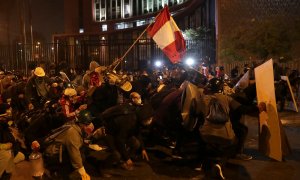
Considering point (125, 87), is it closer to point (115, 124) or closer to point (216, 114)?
point (115, 124)

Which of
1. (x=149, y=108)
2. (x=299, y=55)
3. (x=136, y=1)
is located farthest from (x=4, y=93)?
(x=136, y=1)

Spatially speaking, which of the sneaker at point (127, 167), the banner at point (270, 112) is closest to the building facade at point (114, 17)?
the banner at point (270, 112)

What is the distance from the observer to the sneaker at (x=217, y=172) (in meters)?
6.43

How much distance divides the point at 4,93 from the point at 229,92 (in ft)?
20.0

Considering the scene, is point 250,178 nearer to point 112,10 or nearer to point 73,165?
point 73,165

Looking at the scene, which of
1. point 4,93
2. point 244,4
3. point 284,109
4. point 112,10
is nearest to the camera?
point 4,93

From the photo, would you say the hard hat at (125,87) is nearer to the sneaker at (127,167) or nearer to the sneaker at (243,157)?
the sneaker at (127,167)

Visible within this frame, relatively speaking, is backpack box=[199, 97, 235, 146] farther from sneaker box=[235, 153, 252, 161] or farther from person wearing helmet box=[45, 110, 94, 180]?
person wearing helmet box=[45, 110, 94, 180]

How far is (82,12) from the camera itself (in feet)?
235

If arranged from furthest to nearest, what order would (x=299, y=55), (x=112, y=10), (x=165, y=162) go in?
(x=112, y=10), (x=299, y=55), (x=165, y=162)

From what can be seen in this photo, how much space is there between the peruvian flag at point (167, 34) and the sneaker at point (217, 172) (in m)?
3.78

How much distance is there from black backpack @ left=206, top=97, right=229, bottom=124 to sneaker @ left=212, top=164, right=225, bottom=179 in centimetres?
81

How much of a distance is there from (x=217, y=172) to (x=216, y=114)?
1031mm

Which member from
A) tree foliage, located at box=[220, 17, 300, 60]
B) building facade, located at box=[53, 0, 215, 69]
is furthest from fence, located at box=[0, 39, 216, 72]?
building facade, located at box=[53, 0, 215, 69]
